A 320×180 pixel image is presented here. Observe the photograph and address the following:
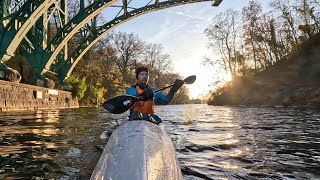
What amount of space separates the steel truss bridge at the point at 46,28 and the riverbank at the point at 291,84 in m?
8.30

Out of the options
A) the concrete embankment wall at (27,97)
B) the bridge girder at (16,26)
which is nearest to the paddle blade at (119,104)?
the concrete embankment wall at (27,97)

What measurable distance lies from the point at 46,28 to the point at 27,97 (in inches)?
229

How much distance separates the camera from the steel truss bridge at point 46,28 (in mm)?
13594

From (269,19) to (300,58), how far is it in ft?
32.7

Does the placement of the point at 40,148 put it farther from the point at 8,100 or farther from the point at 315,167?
the point at 8,100

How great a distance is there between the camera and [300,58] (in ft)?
79.7

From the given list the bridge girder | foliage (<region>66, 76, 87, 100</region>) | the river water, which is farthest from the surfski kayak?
foliage (<region>66, 76, 87, 100</region>)

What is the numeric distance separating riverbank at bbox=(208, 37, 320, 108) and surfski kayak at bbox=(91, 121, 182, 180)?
17063mm

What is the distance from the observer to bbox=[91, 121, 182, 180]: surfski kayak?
1.79 meters

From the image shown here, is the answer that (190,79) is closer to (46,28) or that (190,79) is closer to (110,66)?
(46,28)

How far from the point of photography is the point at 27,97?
1417 cm

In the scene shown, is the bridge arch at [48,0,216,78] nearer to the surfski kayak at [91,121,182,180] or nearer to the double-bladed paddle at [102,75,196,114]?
the double-bladed paddle at [102,75,196,114]

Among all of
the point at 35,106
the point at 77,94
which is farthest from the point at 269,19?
the point at 35,106

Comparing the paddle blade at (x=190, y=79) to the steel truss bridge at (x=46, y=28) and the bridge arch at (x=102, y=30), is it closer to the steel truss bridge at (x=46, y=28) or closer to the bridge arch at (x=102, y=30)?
the steel truss bridge at (x=46, y=28)
